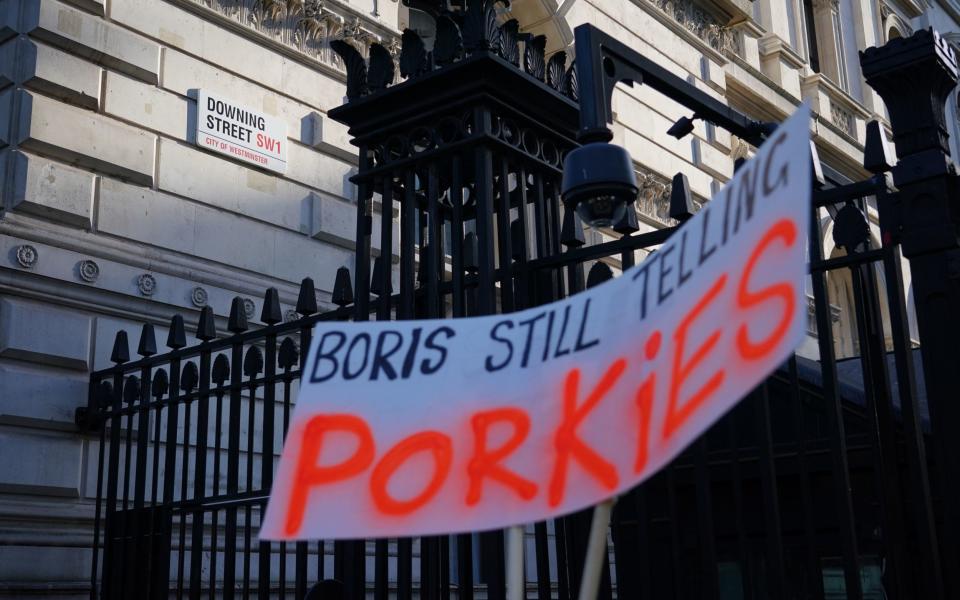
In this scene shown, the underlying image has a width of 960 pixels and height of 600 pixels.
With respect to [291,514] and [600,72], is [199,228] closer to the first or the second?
[600,72]

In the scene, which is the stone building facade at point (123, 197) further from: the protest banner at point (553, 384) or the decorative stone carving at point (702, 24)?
the decorative stone carving at point (702, 24)

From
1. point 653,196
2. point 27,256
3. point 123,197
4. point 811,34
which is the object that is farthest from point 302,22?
point 811,34

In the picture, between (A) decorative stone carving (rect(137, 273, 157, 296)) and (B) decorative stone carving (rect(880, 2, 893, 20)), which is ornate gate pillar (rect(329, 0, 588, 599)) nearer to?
(A) decorative stone carving (rect(137, 273, 157, 296))

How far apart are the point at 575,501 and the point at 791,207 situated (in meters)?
0.62

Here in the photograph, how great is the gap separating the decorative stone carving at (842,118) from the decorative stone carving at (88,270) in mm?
14257

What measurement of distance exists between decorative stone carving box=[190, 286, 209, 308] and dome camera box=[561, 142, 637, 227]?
4609mm

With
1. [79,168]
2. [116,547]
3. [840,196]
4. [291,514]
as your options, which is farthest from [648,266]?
[79,168]

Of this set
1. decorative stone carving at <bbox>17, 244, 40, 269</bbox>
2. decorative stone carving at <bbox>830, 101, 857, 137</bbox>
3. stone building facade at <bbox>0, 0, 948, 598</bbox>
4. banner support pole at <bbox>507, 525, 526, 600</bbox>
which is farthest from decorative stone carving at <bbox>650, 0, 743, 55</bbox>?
banner support pole at <bbox>507, 525, 526, 600</bbox>

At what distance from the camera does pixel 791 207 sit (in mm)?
1752

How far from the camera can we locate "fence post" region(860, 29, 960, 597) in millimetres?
2949

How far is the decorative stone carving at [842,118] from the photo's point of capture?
18.8 metres

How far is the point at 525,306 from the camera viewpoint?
377cm

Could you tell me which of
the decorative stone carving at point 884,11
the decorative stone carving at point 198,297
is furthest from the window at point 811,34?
the decorative stone carving at point 198,297

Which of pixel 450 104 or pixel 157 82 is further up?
pixel 157 82
